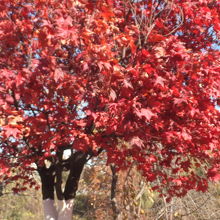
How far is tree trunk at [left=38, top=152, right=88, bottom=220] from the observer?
5.64 metres

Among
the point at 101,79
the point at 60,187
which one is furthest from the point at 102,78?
the point at 60,187

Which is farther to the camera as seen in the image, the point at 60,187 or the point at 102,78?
the point at 60,187

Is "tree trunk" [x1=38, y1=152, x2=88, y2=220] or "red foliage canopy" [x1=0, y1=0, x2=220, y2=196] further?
"tree trunk" [x1=38, y1=152, x2=88, y2=220]

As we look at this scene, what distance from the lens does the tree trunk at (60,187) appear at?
18.5 ft

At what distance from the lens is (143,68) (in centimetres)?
351

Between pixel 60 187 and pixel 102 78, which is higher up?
pixel 102 78

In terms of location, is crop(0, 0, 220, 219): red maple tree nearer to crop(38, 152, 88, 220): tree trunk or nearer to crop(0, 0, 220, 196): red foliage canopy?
crop(0, 0, 220, 196): red foliage canopy

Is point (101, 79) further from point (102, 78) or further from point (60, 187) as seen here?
point (60, 187)

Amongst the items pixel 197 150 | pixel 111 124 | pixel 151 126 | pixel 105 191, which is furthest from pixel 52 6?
pixel 105 191

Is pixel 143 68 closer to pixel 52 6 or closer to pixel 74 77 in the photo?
pixel 74 77

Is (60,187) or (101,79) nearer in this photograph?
(101,79)

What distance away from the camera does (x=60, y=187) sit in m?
5.69

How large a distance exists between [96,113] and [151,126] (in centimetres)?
91

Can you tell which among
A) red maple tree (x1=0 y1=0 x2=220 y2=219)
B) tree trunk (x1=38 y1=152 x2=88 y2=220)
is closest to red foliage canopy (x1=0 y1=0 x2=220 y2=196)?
red maple tree (x1=0 y1=0 x2=220 y2=219)
